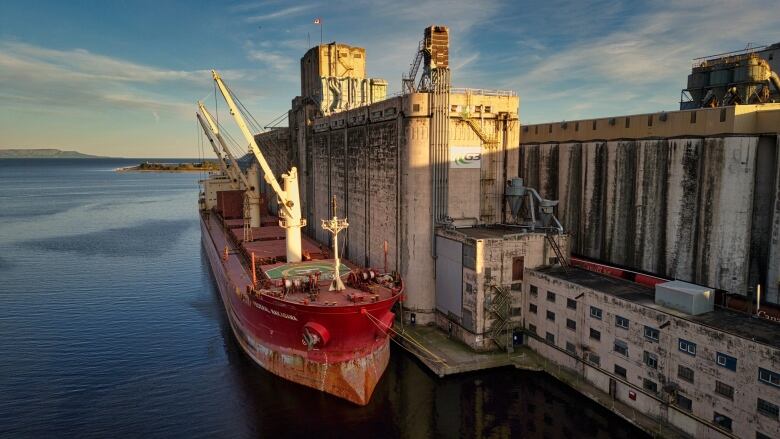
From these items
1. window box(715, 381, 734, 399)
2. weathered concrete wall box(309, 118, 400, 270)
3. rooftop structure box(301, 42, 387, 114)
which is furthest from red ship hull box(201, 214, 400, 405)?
rooftop structure box(301, 42, 387, 114)

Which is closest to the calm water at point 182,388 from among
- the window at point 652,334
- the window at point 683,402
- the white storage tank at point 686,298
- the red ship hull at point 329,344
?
the red ship hull at point 329,344

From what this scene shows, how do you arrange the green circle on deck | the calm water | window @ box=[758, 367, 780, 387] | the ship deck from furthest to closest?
the green circle on deck, the ship deck, the calm water, window @ box=[758, 367, 780, 387]

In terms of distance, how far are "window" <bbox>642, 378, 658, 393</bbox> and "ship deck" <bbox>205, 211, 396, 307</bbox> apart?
50.2 feet

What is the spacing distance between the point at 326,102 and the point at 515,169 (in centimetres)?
2915

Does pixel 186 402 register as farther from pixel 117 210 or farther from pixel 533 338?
pixel 117 210

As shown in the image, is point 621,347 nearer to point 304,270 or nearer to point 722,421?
point 722,421

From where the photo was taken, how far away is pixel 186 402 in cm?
3158

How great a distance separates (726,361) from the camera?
22750mm

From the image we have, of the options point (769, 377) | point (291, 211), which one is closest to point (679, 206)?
point (769, 377)

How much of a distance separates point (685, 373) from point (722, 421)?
8.21 feet

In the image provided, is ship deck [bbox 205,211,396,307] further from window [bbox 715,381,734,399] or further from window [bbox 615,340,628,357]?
window [bbox 715,381,734,399]

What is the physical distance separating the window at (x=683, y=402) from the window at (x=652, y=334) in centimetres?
287

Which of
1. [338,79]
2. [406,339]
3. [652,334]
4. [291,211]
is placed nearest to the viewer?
[652,334]

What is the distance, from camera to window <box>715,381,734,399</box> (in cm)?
2258
